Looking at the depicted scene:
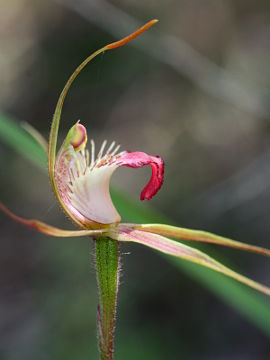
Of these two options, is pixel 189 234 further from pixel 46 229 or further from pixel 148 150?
pixel 148 150

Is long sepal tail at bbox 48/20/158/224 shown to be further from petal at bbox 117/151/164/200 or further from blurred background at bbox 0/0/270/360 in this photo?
blurred background at bbox 0/0/270/360

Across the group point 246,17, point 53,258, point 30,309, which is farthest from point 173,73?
point 30,309

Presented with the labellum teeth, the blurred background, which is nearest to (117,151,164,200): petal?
the labellum teeth

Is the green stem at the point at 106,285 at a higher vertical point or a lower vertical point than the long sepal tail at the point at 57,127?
lower

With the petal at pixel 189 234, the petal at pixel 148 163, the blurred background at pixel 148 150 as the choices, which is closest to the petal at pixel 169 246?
the petal at pixel 189 234

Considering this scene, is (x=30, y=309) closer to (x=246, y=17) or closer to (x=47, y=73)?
(x=47, y=73)

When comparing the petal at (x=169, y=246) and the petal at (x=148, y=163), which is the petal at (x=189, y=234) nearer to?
the petal at (x=169, y=246)

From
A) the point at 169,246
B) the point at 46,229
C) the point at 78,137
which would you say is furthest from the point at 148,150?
the point at 46,229
